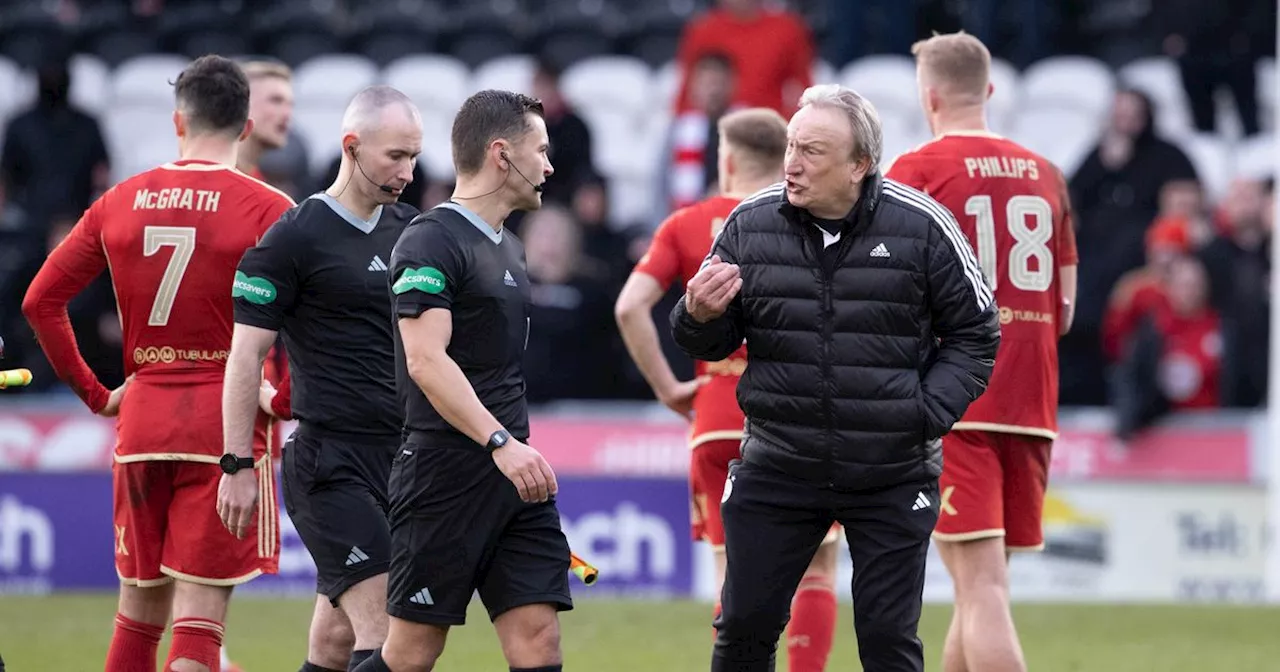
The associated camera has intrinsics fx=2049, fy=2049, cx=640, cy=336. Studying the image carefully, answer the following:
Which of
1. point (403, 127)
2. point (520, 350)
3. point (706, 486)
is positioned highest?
point (403, 127)

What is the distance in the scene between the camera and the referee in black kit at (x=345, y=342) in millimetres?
6746

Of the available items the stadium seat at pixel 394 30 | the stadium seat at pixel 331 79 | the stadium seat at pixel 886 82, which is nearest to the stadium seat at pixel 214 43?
the stadium seat at pixel 331 79

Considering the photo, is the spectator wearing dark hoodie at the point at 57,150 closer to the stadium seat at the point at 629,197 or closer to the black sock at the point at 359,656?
the stadium seat at the point at 629,197

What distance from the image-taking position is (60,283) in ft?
24.1

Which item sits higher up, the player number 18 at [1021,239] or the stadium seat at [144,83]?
the stadium seat at [144,83]

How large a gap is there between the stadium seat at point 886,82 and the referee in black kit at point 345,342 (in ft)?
33.5

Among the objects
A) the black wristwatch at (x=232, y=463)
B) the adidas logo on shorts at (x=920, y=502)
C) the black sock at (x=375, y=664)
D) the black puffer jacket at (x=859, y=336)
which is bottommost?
the black sock at (x=375, y=664)

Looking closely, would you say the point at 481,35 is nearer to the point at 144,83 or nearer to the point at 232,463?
the point at 144,83

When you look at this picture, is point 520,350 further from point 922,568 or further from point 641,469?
point 641,469

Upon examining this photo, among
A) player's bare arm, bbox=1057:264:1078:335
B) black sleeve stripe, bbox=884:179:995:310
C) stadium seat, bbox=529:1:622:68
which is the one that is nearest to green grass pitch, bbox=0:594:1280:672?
player's bare arm, bbox=1057:264:1078:335

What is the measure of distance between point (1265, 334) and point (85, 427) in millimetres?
8224

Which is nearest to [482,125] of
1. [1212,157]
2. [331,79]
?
[1212,157]

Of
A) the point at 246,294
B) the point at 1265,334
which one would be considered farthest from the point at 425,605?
the point at 1265,334

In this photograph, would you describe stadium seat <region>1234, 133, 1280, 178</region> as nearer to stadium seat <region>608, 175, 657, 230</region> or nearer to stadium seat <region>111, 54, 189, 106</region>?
stadium seat <region>608, 175, 657, 230</region>
